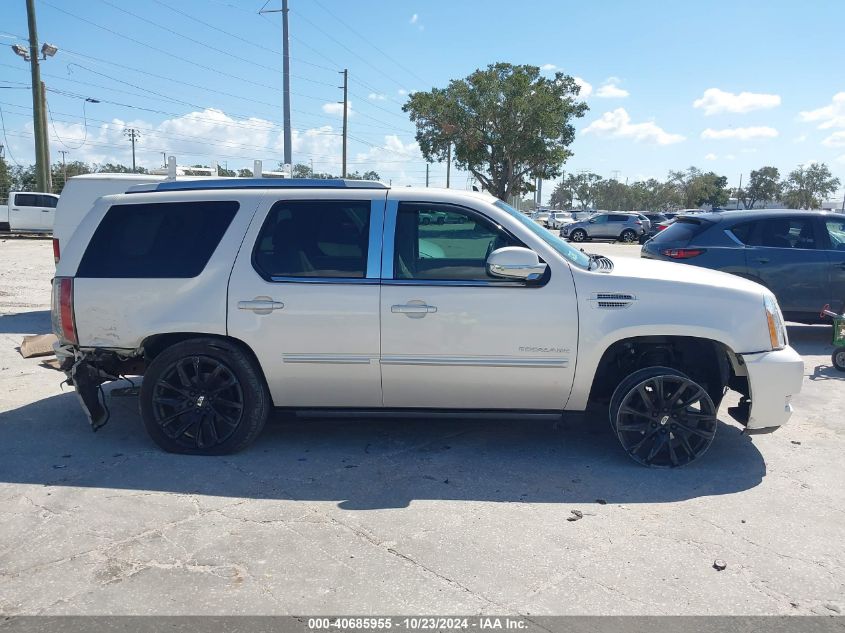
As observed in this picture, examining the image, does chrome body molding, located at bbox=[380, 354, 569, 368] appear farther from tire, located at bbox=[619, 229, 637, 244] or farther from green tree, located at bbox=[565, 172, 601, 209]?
green tree, located at bbox=[565, 172, 601, 209]

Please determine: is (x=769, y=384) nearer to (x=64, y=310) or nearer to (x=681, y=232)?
(x=64, y=310)

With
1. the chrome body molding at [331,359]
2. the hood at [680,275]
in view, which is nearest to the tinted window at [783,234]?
the hood at [680,275]

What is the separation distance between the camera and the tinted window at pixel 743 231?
8734 millimetres

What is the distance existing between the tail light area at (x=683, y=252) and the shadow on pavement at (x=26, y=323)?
Result: 27.2ft

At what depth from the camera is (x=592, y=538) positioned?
3627 millimetres

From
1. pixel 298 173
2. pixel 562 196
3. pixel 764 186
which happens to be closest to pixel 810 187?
pixel 764 186

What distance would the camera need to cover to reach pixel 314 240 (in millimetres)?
4637

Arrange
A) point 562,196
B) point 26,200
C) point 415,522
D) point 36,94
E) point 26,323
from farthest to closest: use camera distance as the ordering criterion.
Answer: point 562,196
point 36,94
point 26,200
point 26,323
point 415,522

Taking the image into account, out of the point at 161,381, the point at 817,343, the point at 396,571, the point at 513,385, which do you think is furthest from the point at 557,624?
the point at 817,343

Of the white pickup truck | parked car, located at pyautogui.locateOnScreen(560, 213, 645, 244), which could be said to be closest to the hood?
the white pickup truck

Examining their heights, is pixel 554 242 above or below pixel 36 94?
below

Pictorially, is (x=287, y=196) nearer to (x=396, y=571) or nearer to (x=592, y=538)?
(x=396, y=571)

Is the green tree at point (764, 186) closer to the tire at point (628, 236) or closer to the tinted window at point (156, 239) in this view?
the tire at point (628, 236)

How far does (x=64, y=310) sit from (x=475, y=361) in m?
2.92
